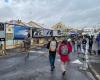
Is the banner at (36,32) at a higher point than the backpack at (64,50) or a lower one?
higher

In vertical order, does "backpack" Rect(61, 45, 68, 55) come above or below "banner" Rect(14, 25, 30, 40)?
below

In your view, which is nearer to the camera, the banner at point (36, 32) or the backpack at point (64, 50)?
the backpack at point (64, 50)

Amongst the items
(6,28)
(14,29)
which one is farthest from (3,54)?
(14,29)

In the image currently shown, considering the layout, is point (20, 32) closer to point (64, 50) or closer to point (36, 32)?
point (36, 32)

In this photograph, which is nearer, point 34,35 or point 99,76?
point 99,76

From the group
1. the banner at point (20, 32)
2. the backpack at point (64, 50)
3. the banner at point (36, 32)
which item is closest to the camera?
the backpack at point (64, 50)

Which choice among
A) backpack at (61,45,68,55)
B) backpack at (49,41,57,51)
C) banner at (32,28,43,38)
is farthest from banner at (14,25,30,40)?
backpack at (61,45,68,55)

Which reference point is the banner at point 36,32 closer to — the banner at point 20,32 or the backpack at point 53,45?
the banner at point 20,32

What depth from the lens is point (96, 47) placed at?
29.2 m

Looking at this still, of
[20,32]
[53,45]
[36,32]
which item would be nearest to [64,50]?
[53,45]

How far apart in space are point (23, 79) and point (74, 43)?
2132cm

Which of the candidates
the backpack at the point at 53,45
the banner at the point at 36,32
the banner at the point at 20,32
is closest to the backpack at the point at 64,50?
the backpack at the point at 53,45

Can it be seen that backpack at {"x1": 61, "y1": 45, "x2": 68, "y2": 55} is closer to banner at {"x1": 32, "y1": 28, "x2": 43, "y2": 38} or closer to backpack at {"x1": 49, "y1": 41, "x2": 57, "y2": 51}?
backpack at {"x1": 49, "y1": 41, "x2": 57, "y2": 51}

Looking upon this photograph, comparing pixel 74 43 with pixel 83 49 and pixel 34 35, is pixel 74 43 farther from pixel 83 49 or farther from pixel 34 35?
pixel 34 35
